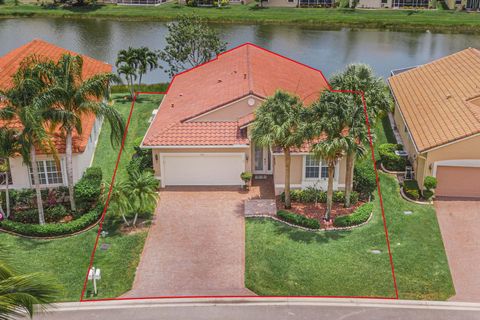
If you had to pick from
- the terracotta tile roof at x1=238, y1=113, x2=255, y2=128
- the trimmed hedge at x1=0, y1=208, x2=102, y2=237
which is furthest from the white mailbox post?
the terracotta tile roof at x1=238, y1=113, x2=255, y2=128

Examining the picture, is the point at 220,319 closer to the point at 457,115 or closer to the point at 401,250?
the point at 401,250

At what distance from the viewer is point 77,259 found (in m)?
25.0

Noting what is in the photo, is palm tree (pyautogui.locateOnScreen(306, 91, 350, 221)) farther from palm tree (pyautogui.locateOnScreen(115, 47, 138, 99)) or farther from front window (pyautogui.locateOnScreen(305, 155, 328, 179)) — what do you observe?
palm tree (pyautogui.locateOnScreen(115, 47, 138, 99))

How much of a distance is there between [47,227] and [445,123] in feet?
66.7

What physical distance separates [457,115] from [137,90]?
988 inches

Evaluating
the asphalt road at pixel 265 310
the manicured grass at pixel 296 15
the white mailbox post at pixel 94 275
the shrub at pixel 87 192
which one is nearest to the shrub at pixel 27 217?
the shrub at pixel 87 192

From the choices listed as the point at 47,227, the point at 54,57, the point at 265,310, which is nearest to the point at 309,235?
the point at 265,310

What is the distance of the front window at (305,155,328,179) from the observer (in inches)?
1177

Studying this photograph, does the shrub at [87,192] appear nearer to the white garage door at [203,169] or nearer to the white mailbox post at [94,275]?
the white garage door at [203,169]

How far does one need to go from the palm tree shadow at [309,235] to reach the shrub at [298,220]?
1.18 ft

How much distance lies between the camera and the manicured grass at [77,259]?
23.2 meters

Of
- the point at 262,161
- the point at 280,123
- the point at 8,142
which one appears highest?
the point at 280,123

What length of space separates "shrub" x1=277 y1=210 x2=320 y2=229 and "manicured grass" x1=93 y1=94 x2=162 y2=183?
9.58 meters

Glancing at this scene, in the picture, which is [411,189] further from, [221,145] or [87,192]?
[87,192]
